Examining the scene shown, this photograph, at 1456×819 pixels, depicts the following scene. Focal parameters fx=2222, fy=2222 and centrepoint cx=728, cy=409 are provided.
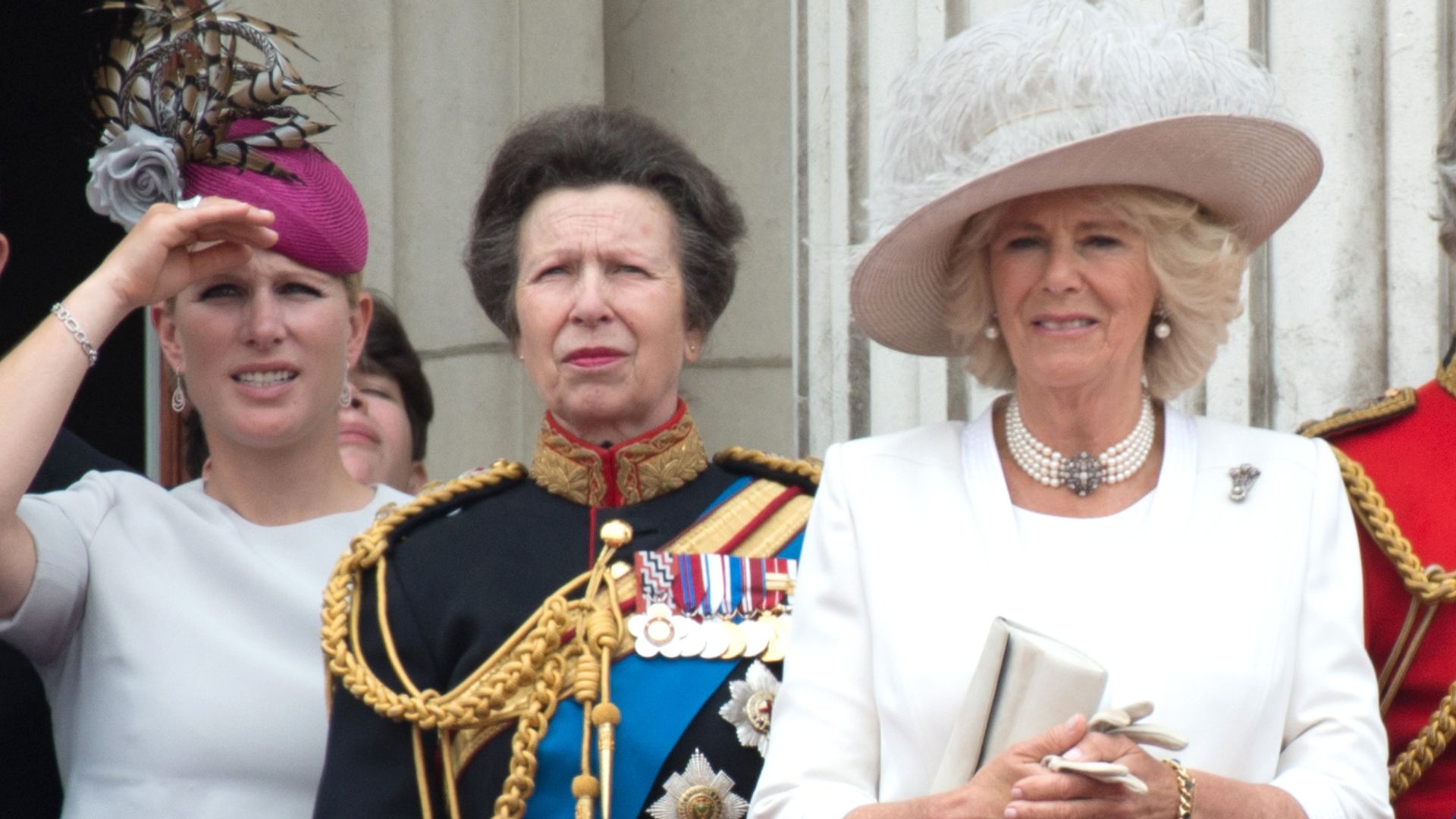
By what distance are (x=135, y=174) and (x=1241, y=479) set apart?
67.3 inches

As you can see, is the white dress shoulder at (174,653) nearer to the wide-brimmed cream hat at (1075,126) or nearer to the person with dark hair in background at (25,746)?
the person with dark hair in background at (25,746)

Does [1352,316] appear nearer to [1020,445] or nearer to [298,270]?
[1020,445]

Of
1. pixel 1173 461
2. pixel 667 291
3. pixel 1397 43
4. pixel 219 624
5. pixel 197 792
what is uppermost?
pixel 1397 43

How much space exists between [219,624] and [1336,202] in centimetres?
194

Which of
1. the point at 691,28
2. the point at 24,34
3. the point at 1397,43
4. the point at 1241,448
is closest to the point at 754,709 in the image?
the point at 1241,448

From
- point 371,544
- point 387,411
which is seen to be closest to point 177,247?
point 371,544

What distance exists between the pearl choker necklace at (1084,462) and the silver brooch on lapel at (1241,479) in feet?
0.39

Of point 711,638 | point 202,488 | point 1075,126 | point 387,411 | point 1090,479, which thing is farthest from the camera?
point 387,411

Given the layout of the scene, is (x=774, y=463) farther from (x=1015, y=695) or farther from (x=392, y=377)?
(x=392, y=377)

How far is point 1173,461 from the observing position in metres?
2.79

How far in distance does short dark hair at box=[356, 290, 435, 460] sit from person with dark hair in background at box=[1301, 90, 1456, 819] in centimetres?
208

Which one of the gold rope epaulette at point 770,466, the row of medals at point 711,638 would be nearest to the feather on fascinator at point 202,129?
the gold rope epaulette at point 770,466

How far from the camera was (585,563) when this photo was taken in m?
3.18

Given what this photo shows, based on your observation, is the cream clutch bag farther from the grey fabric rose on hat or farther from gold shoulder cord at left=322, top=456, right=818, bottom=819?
the grey fabric rose on hat
